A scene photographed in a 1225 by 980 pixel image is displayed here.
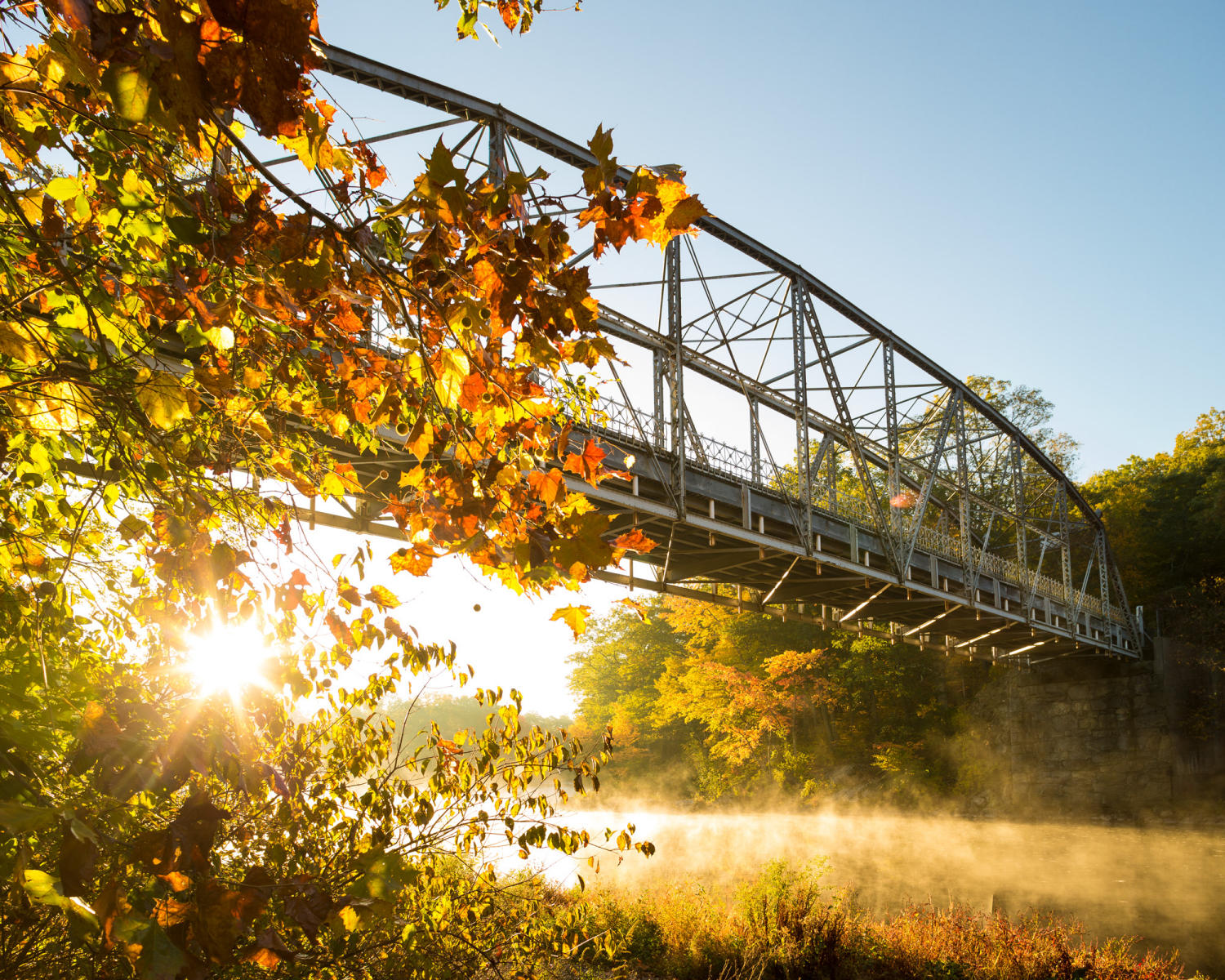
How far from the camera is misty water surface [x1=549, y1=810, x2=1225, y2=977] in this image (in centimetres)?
1691

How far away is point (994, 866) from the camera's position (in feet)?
73.3

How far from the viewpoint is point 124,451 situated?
90.7 inches

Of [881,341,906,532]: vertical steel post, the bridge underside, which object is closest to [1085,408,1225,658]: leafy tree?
the bridge underside

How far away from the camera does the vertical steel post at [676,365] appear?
567 inches

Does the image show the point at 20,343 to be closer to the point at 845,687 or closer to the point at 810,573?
Answer: the point at 810,573

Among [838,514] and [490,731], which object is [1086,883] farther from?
[490,731]

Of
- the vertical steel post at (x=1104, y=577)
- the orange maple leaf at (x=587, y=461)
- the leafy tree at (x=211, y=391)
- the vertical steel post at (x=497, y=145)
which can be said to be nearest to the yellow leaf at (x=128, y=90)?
the leafy tree at (x=211, y=391)

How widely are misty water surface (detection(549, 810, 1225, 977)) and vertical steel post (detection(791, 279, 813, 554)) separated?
739 centimetres

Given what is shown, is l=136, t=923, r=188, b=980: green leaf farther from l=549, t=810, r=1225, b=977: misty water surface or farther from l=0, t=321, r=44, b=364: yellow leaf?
l=549, t=810, r=1225, b=977: misty water surface

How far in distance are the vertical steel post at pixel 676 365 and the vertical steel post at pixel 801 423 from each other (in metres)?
3.31

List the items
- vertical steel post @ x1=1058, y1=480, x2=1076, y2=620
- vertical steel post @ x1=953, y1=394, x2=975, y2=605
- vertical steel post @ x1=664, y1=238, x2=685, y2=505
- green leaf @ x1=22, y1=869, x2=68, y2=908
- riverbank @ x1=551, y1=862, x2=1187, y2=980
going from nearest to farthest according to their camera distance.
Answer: green leaf @ x1=22, y1=869, x2=68, y2=908, riverbank @ x1=551, y1=862, x2=1187, y2=980, vertical steel post @ x1=664, y1=238, x2=685, y2=505, vertical steel post @ x1=953, y1=394, x2=975, y2=605, vertical steel post @ x1=1058, y1=480, x2=1076, y2=620

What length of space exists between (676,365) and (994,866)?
680 inches

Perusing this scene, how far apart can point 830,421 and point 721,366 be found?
5530 millimetres

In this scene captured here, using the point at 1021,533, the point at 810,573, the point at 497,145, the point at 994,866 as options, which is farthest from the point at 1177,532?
the point at 497,145
